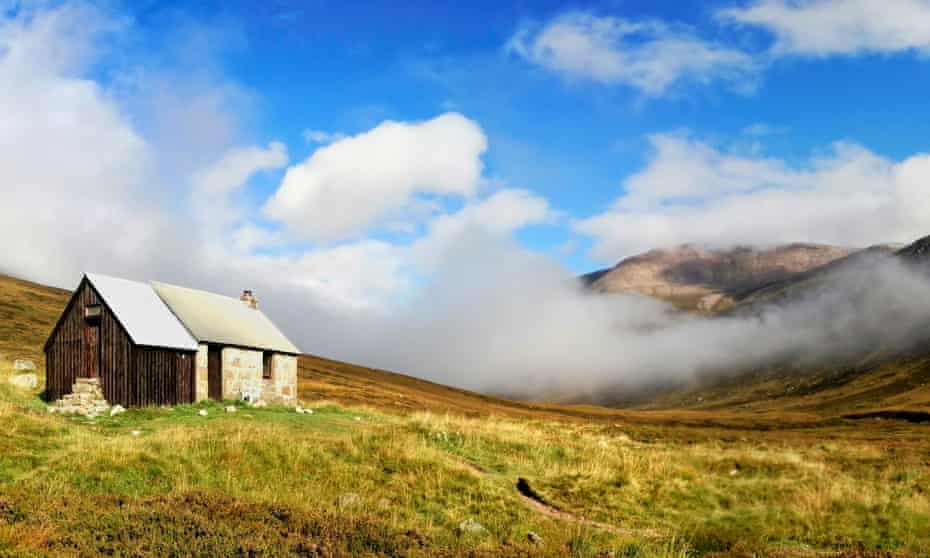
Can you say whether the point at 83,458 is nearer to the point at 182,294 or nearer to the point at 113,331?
the point at 113,331

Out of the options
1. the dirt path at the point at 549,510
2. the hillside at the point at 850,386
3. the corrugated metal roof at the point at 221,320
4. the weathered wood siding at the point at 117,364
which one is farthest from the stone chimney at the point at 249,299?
the hillside at the point at 850,386

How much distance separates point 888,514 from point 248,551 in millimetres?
16195

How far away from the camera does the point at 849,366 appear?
156 meters

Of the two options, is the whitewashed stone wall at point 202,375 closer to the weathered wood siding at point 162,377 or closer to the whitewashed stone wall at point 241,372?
the weathered wood siding at point 162,377

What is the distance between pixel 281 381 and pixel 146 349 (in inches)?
441

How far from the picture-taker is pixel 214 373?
40594 millimetres

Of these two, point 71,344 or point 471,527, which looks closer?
point 471,527

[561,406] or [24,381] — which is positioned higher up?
[24,381]

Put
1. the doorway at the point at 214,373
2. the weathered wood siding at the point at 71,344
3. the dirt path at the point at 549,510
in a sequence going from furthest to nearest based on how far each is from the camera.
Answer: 1. the doorway at the point at 214,373
2. the weathered wood siding at the point at 71,344
3. the dirt path at the point at 549,510

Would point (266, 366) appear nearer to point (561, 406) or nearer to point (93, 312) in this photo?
point (93, 312)

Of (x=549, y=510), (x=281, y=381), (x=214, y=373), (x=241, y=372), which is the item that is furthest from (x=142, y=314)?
(x=549, y=510)

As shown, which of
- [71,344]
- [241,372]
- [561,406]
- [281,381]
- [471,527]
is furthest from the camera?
[561,406]

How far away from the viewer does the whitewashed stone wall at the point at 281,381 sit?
45.8 meters

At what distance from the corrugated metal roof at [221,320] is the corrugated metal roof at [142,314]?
61 cm
